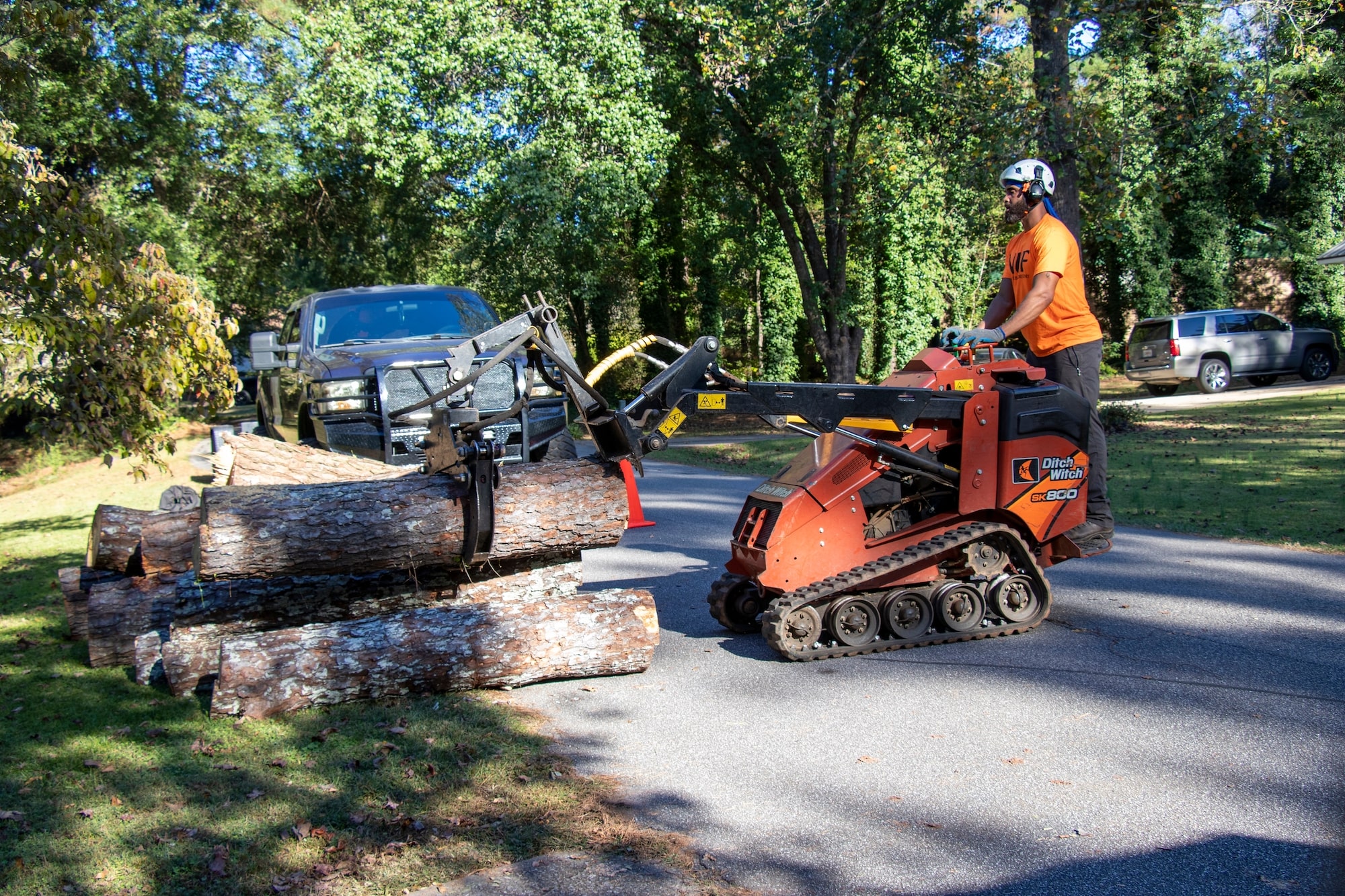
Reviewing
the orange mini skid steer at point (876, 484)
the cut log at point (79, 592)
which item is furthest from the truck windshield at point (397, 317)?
the orange mini skid steer at point (876, 484)

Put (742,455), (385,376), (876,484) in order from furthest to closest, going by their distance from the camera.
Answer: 1. (742,455)
2. (385,376)
3. (876,484)

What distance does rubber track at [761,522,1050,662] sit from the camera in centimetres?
556

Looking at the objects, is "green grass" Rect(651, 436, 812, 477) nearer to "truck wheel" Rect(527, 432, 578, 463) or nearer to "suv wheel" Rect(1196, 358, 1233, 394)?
"truck wheel" Rect(527, 432, 578, 463)

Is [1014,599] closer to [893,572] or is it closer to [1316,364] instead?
[893,572]

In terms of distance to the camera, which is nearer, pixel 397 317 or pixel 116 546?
pixel 116 546

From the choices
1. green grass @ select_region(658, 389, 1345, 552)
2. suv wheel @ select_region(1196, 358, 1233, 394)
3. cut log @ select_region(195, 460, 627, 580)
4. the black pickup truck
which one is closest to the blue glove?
cut log @ select_region(195, 460, 627, 580)

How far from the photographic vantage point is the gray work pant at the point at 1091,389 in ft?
20.7

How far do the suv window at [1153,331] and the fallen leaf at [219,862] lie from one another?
2481 centimetres

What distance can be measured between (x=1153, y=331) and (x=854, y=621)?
72.9 ft

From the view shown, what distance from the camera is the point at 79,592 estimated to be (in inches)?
263

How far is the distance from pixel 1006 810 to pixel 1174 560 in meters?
4.73

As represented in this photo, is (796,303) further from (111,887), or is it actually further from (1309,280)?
(111,887)

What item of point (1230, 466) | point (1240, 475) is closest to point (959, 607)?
point (1240, 475)

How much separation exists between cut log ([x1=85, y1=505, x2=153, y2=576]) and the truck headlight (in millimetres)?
2547
